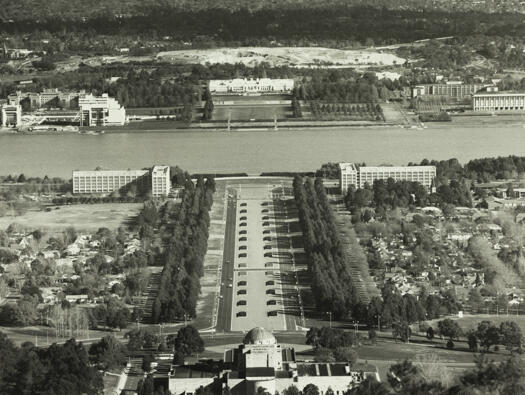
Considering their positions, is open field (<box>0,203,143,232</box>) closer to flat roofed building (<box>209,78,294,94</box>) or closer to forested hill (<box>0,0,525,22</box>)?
flat roofed building (<box>209,78,294,94</box>)

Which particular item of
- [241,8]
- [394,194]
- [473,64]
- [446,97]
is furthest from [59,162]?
[241,8]

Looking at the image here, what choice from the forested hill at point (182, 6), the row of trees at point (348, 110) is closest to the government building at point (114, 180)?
the row of trees at point (348, 110)

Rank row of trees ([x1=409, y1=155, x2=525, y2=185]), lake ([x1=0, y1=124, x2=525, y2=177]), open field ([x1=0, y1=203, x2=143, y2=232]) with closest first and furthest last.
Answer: open field ([x1=0, y1=203, x2=143, y2=232]), row of trees ([x1=409, y1=155, x2=525, y2=185]), lake ([x1=0, y1=124, x2=525, y2=177])

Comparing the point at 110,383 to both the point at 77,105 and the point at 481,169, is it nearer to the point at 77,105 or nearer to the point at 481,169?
the point at 481,169

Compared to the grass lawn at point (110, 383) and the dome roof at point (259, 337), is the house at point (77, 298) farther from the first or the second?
the dome roof at point (259, 337)

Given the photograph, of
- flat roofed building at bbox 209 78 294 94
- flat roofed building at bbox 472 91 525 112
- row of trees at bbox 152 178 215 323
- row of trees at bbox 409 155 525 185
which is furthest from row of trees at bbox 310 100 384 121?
row of trees at bbox 152 178 215 323

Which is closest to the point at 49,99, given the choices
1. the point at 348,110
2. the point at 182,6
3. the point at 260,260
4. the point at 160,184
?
the point at 348,110
